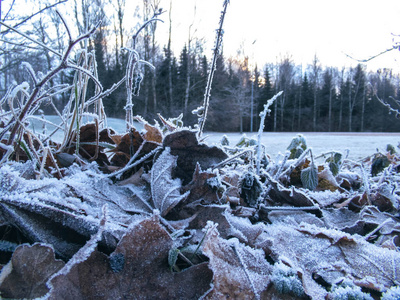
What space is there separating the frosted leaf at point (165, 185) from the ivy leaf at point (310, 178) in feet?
1.82

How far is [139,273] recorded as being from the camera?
1.29 feet

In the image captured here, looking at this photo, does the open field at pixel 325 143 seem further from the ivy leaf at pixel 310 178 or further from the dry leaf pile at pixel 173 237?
the dry leaf pile at pixel 173 237

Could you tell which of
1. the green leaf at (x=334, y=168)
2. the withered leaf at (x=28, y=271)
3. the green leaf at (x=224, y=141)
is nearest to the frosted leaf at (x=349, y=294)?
the withered leaf at (x=28, y=271)

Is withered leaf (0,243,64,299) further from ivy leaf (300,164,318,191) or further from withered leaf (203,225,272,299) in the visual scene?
ivy leaf (300,164,318,191)

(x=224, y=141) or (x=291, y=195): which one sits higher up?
(x=224, y=141)

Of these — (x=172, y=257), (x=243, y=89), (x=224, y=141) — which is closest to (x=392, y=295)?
(x=172, y=257)

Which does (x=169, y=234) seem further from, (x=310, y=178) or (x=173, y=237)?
(x=310, y=178)

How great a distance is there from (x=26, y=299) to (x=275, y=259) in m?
0.39

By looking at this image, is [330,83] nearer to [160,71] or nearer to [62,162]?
[160,71]

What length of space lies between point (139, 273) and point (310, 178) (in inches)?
30.2

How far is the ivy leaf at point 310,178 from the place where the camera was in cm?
98

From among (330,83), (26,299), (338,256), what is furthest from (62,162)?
(330,83)

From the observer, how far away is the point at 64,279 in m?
0.33

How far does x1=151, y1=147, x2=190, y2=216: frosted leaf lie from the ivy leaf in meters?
0.56
